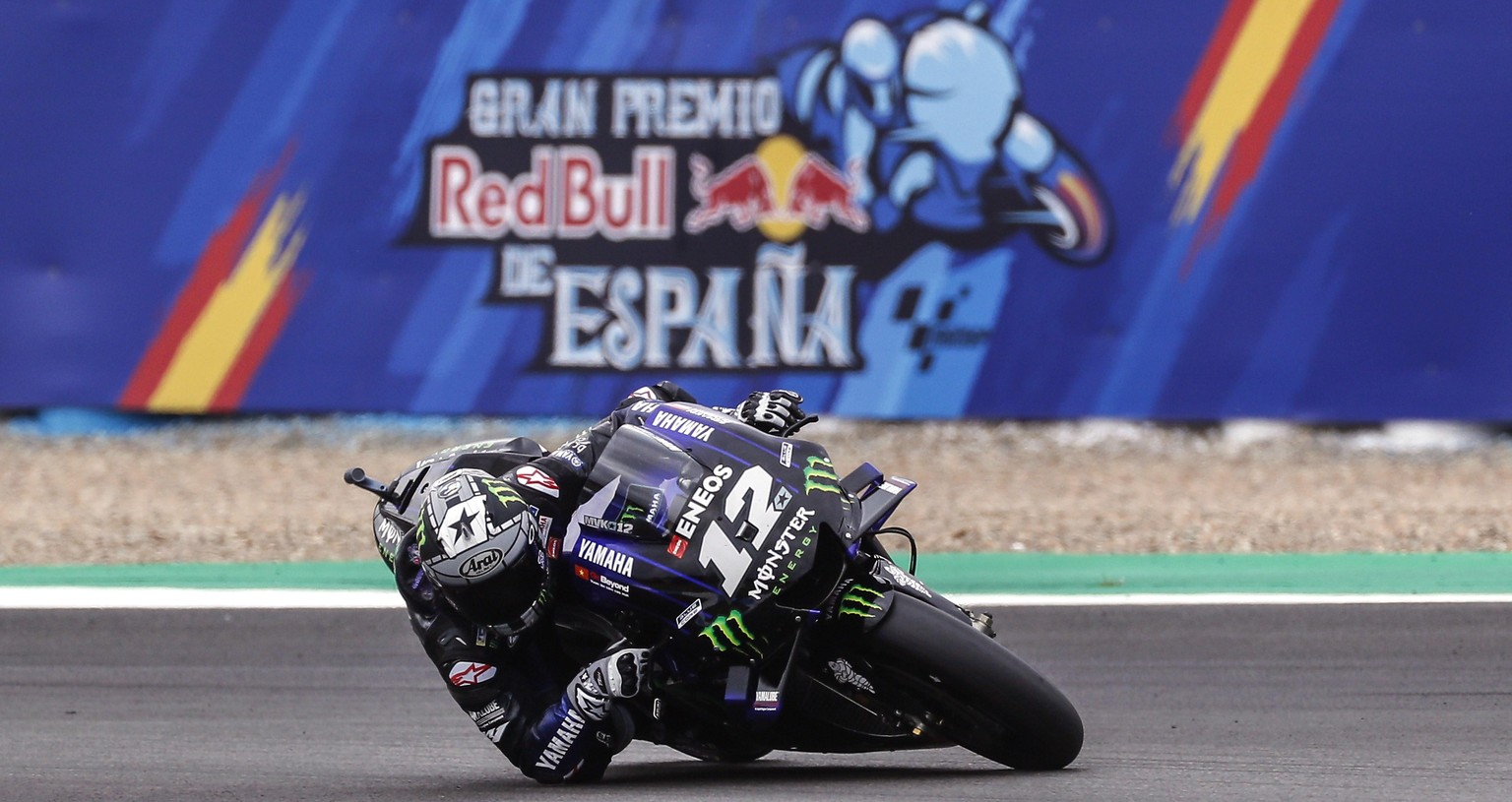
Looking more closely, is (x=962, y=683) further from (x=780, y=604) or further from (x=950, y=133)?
(x=950, y=133)

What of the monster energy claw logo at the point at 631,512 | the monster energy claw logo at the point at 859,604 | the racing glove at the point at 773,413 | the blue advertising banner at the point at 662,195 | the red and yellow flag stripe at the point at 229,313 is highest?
the racing glove at the point at 773,413

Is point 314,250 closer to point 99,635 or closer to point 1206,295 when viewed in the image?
point 99,635

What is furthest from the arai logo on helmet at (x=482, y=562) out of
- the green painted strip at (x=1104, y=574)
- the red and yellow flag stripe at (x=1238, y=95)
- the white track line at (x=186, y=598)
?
the red and yellow flag stripe at (x=1238, y=95)

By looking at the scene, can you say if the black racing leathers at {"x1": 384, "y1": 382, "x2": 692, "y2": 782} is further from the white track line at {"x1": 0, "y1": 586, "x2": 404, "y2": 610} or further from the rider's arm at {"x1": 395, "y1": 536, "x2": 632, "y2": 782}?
the white track line at {"x1": 0, "y1": 586, "x2": 404, "y2": 610}

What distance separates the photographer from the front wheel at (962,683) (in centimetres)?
435

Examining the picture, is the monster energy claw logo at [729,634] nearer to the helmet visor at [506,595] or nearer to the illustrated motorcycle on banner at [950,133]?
the helmet visor at [506,595]

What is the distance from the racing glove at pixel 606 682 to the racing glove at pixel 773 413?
67 centimetres

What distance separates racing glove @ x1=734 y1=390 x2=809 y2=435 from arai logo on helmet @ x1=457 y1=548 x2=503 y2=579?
29.9 inches

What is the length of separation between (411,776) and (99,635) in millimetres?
2738

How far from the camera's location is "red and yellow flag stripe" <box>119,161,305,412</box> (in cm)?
1197

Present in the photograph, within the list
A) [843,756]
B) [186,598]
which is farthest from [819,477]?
[186,598]

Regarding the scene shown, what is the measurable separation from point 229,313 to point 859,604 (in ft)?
28.1

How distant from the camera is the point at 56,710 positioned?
20.4 feet

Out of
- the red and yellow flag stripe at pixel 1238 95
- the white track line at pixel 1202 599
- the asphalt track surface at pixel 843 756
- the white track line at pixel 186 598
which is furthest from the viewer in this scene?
the red and yellow flag stripe at pixel 1238 95
